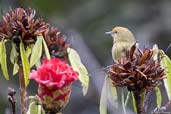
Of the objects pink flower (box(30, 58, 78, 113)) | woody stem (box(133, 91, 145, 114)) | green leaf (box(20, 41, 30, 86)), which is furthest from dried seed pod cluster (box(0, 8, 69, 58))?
woody stem (box(133, 91, 145, 114))

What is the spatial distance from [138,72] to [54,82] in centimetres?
31

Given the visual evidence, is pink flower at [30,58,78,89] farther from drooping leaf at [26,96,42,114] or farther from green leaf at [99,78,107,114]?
green leaf at [99,78,107,114]

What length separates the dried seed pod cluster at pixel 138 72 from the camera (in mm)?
2252

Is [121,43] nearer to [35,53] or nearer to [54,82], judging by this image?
[35,53]

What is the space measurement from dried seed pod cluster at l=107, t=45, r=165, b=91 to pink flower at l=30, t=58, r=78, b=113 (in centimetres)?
21

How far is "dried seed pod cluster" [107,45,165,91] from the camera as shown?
2.25 metres

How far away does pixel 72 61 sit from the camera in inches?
99.7

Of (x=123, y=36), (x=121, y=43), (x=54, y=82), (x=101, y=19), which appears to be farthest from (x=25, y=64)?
(x=101, y=19)

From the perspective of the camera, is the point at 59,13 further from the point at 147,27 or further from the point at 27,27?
the point at 27,27

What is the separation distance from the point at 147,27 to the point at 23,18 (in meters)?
5.84

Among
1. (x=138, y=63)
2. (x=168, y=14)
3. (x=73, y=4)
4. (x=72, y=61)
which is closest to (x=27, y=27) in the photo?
(x=72, y=61)

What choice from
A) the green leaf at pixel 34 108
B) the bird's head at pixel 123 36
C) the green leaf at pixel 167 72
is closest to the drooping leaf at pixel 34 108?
the green leaf at pixel 34 108

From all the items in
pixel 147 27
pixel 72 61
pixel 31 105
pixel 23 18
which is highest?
pixel 147 27

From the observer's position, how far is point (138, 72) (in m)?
2.25
